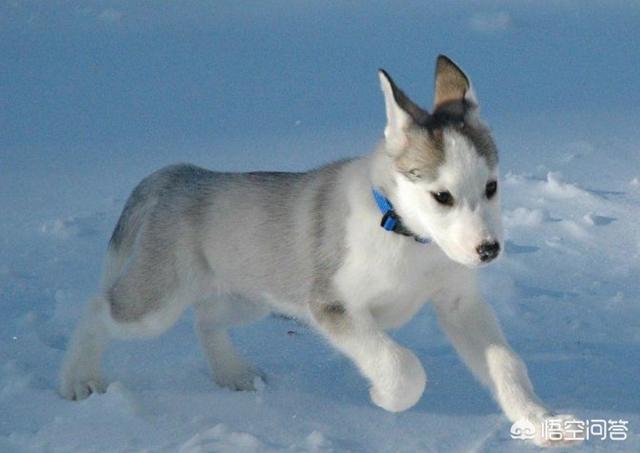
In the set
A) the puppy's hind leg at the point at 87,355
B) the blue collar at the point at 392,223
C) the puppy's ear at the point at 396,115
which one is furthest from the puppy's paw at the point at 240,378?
the puppy's ear at the point at 396,115

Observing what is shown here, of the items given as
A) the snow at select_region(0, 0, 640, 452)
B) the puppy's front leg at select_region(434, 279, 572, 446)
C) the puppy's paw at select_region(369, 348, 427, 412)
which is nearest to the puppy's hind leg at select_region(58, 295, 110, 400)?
the snow at select_region(0, 0, 640, 452)

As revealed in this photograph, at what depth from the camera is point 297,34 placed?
975cm

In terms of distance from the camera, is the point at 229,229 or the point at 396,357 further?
the point at 229,229

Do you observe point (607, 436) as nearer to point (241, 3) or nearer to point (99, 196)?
point (99, 196)

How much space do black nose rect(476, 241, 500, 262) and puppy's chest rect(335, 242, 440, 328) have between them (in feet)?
1.45

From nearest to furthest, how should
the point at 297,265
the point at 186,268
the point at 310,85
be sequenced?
the point at 297,265, the point at 186,268, the point at 310,85

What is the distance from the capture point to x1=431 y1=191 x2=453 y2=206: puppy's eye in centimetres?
338

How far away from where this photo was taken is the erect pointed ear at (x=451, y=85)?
→ 382cm

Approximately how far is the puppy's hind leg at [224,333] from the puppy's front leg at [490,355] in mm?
936

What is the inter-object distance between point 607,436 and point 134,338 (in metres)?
1.92

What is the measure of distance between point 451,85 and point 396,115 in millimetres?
380

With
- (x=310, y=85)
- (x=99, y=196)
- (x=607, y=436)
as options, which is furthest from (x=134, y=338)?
(x=310, y=85)

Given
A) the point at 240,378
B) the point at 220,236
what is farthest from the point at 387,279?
the point at 240,378

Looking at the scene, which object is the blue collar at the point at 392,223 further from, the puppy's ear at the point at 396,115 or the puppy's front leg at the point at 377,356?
the puppy's front leg at the point at 377,356
